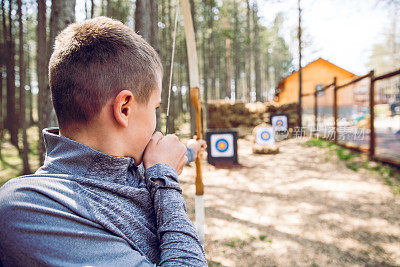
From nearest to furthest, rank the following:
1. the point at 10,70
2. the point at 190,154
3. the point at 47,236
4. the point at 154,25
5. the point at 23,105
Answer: the point at 47,236
the point at 190,154
the point at 154,25
the point at 23,105
the point at 10,70

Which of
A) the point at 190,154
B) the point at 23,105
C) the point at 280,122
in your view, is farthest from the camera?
the point at 280,122

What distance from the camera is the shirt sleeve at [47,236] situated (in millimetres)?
440

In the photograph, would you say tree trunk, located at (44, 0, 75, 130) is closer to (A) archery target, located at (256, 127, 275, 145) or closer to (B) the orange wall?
(A) archery target, located at (256, 127, 275, 145)

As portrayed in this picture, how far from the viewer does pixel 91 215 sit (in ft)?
1.66

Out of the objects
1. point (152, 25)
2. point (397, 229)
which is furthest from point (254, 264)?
point (152, 25)

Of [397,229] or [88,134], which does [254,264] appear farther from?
[88,134]

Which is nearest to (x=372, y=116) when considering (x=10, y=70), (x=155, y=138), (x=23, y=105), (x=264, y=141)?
(x=264, y=141)

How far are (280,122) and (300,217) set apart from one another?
7.42 m

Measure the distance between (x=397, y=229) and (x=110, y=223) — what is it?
3227mm

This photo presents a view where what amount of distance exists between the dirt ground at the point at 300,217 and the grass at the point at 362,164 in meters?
0.11

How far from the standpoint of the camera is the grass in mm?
3762

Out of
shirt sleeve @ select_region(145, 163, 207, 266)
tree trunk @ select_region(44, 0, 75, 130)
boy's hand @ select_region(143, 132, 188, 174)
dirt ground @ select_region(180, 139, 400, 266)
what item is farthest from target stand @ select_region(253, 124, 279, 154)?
shirt sleeve @ select_region(145, 163, 207, 266)

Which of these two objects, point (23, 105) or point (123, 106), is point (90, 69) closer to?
point (123, 106)

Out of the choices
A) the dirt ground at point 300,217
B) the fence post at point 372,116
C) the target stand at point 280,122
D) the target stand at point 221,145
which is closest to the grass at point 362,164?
the dirt ground at point 300,217
